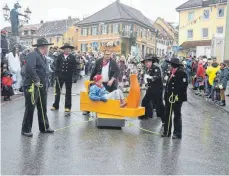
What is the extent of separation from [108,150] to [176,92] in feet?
7.20

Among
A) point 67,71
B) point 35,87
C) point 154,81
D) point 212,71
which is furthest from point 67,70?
point 212,71

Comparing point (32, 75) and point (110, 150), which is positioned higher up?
point (32, 75)

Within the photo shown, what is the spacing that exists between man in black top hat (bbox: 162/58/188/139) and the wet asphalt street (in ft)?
1.06

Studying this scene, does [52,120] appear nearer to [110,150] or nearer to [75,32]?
[110,150]

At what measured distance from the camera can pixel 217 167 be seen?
19.0ft

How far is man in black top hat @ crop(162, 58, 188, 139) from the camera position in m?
7.65

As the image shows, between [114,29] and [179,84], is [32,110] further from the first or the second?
[114,29]

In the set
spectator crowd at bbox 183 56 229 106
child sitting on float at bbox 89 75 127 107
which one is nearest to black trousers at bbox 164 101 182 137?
child sitting on float at bbox 89 75 127 107

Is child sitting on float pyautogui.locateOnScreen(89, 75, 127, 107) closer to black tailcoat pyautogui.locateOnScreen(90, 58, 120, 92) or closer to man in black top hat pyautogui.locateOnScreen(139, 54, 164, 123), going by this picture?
man in black top hat pyautogui.locateOnScreen(139, 54, 164, 123)

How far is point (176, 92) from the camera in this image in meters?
7.68

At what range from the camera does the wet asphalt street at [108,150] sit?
5.41 meters

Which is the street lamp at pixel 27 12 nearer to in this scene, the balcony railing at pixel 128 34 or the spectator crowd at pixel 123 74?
the spectator crowd at pixel 123 74

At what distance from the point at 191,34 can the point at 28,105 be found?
181 feet

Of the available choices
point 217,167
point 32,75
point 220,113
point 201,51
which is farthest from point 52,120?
point 201,51
